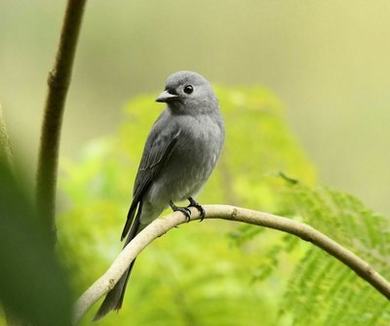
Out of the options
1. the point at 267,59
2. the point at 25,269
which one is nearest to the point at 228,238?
the point at 25,269

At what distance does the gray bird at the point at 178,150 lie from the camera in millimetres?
2371

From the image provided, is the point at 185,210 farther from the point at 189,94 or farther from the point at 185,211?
the point at 189,94

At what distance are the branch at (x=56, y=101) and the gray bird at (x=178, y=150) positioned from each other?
131 cm

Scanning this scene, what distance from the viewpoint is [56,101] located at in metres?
0.97

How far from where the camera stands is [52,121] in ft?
3.26

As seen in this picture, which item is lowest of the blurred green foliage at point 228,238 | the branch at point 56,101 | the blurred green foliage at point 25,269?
the blurred green foliage at point 228,238

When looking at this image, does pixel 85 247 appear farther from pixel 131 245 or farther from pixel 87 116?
pixel 87 116

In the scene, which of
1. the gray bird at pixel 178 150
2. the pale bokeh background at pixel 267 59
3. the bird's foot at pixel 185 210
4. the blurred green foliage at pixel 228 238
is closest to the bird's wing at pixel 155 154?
the gray bird at pixel 178 150

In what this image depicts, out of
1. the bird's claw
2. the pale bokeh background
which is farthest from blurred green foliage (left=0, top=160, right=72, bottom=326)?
the pale bokeh background

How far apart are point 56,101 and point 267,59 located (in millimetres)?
4647

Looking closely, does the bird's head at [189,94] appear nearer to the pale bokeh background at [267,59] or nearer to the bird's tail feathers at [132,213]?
the bird's tail feathers at [132,213]

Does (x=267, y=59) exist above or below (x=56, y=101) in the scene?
below

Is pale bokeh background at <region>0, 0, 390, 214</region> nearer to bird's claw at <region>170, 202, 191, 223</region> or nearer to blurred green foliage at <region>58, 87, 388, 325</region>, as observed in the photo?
blurred green foliage at <region>58, 87, 388, 325</region>

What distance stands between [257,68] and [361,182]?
3.96 feet
